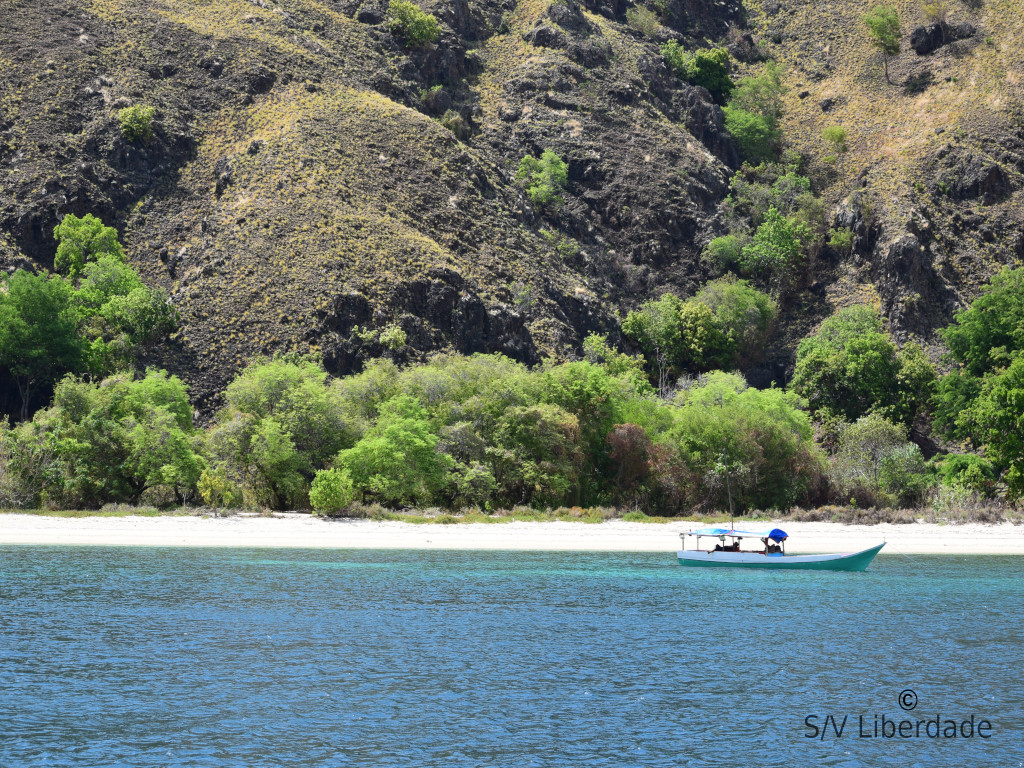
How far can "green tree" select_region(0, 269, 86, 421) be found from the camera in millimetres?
77375

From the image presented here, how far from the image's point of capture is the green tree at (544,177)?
11794 centimetres

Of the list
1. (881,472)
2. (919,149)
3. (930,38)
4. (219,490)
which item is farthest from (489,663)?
(930,38)

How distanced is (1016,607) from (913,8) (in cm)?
14206

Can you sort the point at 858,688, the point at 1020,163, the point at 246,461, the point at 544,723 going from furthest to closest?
the point at 1020,163
the point at 246,461
the point at 858,688
the point at 544,723

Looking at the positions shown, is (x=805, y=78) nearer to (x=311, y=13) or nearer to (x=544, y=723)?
(x=311, y=13)

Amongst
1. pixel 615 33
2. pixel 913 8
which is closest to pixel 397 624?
pixel 615 33

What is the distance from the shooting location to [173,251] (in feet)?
319

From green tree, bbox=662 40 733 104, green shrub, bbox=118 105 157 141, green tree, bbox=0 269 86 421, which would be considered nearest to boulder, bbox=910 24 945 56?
green tree, bbox=662 40 733 104

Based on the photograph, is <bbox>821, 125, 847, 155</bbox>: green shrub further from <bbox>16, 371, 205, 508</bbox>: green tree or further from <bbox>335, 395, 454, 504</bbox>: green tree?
<bbox>16, 371, 205, 508</bbox>: green tree

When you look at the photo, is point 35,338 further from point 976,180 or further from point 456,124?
point 976,180

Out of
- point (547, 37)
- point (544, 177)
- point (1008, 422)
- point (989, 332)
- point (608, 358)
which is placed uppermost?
point (547, 37)

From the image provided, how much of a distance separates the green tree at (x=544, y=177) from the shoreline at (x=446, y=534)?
6364cm

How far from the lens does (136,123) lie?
106m

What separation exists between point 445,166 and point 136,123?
112 feet
